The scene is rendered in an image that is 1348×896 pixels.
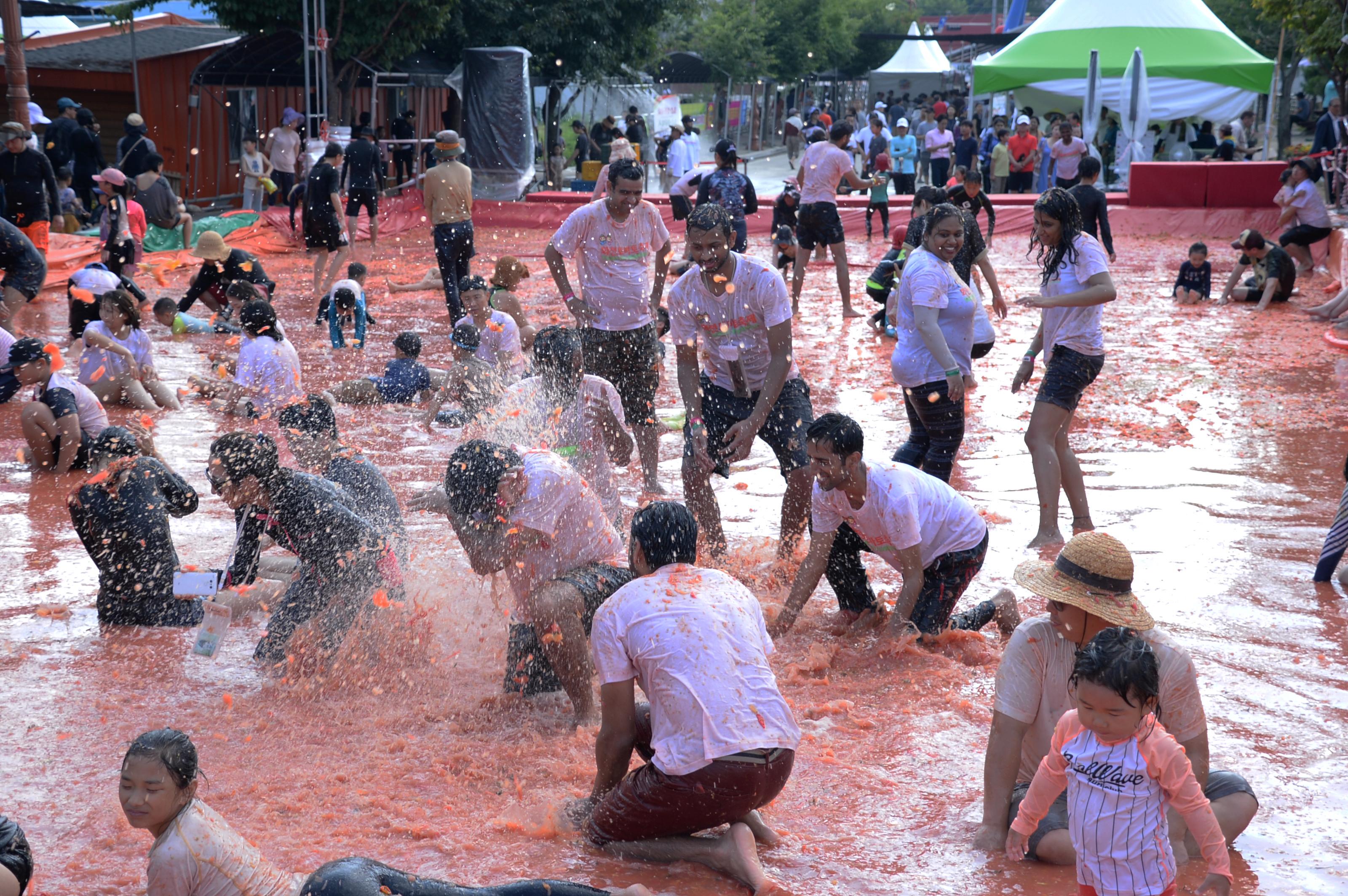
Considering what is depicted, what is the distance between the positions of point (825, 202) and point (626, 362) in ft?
21.4

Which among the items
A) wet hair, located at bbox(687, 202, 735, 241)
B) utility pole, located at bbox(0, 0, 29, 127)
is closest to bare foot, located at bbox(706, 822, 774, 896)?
wet hair, located at bbox(687, 202, 735, 241)

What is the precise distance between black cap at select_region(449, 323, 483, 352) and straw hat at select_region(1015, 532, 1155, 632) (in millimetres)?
6238

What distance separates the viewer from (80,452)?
8477mm

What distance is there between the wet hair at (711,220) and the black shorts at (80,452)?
14.8 feet

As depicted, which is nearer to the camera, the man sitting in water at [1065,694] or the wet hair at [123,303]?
the man sitting in water at [1065,694]

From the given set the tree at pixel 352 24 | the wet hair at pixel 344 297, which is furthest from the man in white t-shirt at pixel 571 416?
the tree at pixel 352 24

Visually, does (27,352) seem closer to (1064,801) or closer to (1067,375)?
(1067,375)

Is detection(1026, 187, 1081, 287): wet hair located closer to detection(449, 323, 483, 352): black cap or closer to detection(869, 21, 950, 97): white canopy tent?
detection(449, 323, 483, 352): black cap

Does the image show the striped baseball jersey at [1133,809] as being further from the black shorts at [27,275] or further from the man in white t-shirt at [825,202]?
the man in white t-shirt at [825,202]

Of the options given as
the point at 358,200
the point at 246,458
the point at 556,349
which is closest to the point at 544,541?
the point at 246,458

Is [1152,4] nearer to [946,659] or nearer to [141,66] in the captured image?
[141,66]

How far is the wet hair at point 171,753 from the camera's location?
330 centimetres

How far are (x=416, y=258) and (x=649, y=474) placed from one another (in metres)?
12.1

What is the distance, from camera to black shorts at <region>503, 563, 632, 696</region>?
189 inches
